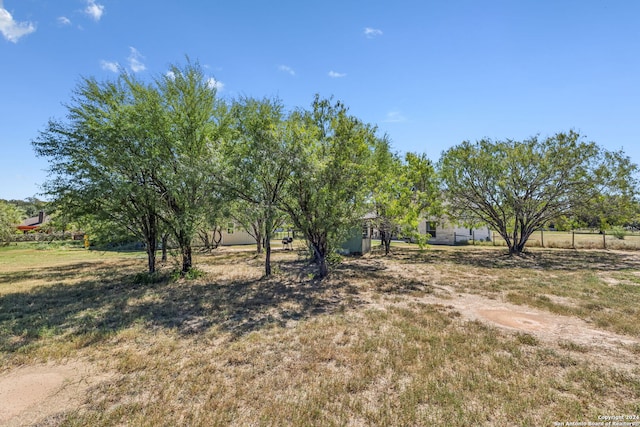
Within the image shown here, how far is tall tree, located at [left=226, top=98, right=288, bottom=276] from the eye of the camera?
8852mm

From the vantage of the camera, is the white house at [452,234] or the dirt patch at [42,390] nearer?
the dirt patch at [42,390]

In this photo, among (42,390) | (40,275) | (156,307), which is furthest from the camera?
(40,275)

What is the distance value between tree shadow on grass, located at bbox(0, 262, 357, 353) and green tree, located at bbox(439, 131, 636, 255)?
46.1 feet

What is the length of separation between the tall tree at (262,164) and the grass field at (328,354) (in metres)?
3.02

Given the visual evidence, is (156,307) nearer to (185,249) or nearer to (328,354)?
(185,249)

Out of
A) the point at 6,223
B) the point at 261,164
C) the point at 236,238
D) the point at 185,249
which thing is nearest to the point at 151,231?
the point at 185,249

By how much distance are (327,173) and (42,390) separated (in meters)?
7.78

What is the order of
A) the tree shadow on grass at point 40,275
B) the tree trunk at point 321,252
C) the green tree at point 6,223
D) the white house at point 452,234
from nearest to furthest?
the tree trunk at point 321,252 < the tree shadow on grass at point 40,275 < the green tree at point 6,223 < the white house at point 452,234

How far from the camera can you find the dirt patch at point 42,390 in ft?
10.3

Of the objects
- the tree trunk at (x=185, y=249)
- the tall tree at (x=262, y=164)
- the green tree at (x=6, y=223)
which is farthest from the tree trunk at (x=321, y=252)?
the green tree at (x=6, y=223)

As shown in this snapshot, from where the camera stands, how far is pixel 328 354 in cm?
446

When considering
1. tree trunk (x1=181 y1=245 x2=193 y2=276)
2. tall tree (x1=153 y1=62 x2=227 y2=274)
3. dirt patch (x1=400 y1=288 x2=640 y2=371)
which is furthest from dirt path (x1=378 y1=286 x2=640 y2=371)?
tree trunk (x1=181 y1=245 x2=193 y2=276)

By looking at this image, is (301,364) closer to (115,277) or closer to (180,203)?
(180,203)

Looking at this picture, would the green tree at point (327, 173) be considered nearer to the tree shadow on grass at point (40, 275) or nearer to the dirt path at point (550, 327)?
the dirt path at point (550, 327)
